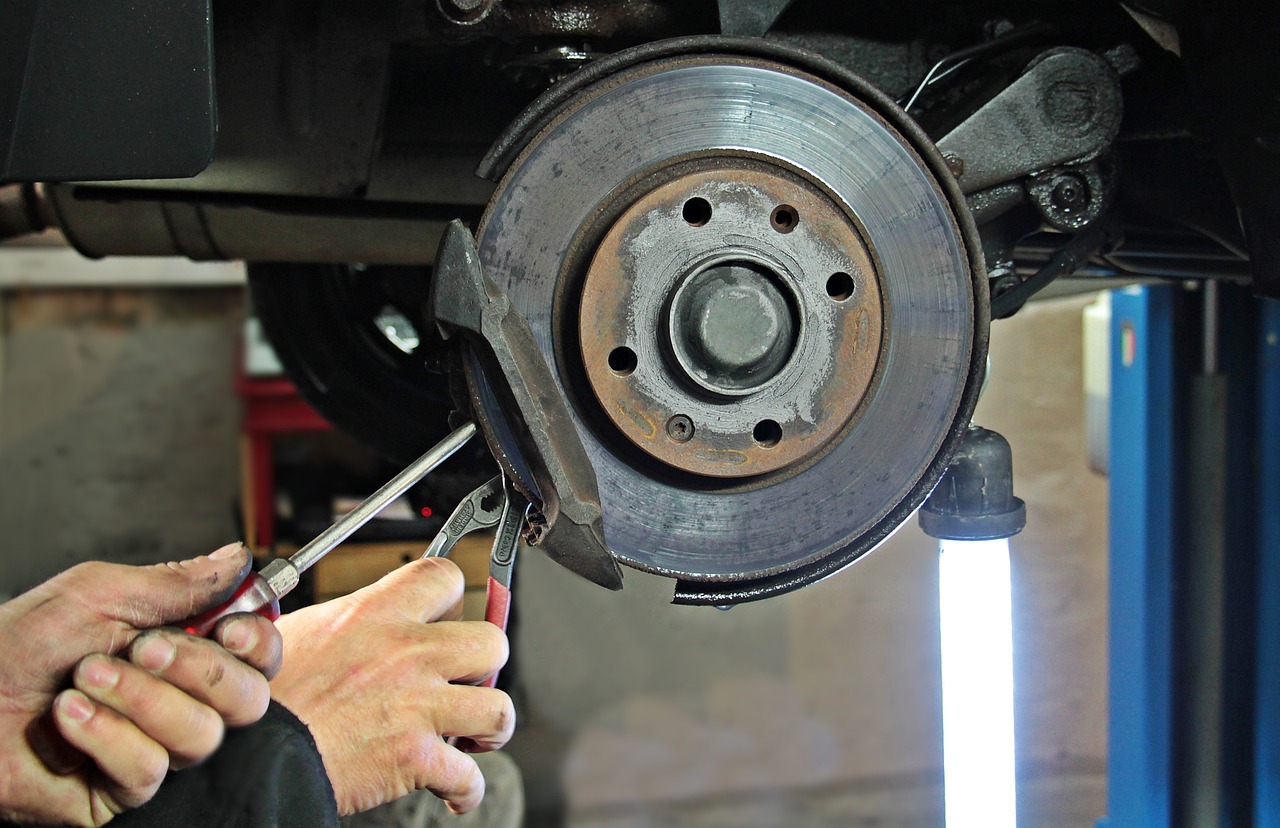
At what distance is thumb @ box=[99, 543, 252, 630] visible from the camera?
453 millimetres

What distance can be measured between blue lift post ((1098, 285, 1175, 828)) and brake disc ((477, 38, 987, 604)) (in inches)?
31.4

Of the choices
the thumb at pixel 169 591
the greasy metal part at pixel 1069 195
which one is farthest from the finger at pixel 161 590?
the greasy metal part at pixel 1069 195

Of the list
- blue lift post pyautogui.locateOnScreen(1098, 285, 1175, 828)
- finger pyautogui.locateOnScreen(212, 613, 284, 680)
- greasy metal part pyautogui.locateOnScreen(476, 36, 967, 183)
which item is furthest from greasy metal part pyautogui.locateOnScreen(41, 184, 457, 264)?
blue lift post pyautogui.locateOnScreen(1098, 285, 1175, 828)

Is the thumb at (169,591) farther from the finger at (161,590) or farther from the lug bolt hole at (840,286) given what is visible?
the lug bolt hole at (840,286)

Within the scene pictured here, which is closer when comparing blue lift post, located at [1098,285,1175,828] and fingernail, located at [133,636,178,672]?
fingernail, located at [133,636,178,672]

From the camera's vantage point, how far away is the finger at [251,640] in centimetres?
44

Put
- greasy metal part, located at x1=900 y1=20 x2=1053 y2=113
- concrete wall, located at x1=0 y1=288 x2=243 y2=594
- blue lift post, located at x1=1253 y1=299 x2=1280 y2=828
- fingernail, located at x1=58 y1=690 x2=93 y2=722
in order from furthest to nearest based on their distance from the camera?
concrete wall, located at x1=0 y1=288 x2=243 y2=594
blue lift post, located at x1=1253 y1=299 x2=1280 y2=828
greasy metal part, located at x1=900 y1=20 x2=1053 y2=113
fingernail, located at x1=58 y1=690 x2=93 y2=722

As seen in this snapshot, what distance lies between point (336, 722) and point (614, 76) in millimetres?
345

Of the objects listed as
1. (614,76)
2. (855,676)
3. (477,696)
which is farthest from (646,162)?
(855,676)

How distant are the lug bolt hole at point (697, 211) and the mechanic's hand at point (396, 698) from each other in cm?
22

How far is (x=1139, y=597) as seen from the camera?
122 cm

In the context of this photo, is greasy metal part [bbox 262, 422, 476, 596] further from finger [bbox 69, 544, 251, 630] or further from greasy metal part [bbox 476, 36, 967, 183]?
greasy metal part [bbox 476, 36, 967, 183]

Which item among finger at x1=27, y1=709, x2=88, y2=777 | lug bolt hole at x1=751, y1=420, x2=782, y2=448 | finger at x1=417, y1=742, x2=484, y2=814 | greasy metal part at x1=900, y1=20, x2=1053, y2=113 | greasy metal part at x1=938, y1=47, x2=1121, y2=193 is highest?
greasy metal part at x1=900, y1=20, x2=1053, y2=113

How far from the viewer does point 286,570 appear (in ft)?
1.54
